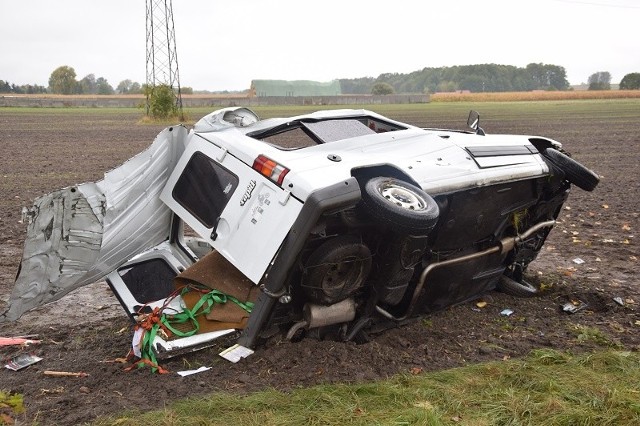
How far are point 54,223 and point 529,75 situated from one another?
12539cm

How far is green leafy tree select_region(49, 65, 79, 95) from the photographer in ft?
349

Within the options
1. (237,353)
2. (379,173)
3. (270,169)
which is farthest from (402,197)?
(237,353)

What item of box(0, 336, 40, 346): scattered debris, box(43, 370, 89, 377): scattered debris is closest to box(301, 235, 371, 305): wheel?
box(43, 370, 89, 377): scattered debris

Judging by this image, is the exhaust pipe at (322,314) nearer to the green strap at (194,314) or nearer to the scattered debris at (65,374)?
the green strap at (194,314)

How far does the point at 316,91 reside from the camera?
91.4 metres

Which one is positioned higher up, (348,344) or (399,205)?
(399,205)

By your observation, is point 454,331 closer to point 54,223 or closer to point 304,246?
point 304,246

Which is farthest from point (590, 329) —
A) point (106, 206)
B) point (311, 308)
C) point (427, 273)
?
point (106, 206)

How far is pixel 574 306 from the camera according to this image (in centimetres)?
569

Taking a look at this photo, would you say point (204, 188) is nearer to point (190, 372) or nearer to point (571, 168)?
point (190, 372)

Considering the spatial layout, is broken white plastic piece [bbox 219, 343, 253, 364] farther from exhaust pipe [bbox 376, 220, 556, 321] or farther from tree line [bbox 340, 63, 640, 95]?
tree line [bbox 340, 63, 640, 95]

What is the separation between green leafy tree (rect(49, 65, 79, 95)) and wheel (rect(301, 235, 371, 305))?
109068 mm

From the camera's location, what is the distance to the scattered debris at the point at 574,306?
556cm

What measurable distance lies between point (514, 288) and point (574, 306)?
52 cm
